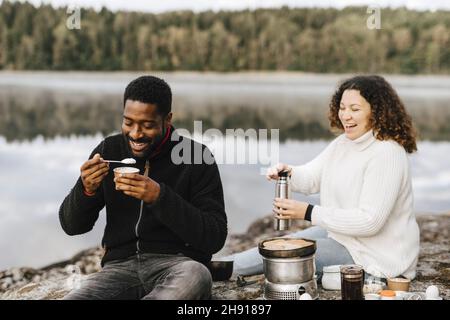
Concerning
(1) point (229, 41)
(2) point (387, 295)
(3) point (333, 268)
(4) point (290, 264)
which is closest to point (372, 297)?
(2) point (387, 295)

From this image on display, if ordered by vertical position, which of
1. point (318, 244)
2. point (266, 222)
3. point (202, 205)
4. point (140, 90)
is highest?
point (140, 90)

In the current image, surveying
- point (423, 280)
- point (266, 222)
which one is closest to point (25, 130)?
point (266, 222)

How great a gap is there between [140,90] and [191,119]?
27771 millimetres

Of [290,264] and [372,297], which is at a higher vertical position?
[290,264]

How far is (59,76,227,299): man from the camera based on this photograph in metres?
3.74

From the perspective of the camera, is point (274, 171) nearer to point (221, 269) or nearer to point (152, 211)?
point (221, 269)

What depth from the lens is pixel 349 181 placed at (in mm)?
4340

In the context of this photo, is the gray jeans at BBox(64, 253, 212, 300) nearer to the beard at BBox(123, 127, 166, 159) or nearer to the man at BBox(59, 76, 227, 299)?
the man at BBox(59, 76, 227, 299)

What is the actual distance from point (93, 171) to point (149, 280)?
28.8 inches

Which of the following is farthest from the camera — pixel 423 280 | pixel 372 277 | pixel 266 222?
pixel 266 222

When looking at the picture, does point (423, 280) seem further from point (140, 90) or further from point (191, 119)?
point (191, 119)

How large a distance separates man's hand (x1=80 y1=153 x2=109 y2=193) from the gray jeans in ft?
1.78

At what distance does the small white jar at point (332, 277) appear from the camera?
4383 millimetres

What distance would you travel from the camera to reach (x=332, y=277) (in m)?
4.40
